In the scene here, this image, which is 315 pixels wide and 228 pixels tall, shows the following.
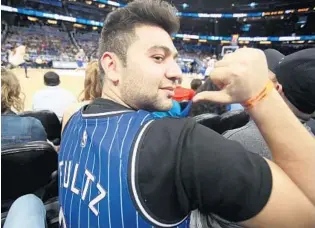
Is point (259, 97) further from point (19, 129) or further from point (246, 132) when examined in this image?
point (19, 129)

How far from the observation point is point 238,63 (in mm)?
647

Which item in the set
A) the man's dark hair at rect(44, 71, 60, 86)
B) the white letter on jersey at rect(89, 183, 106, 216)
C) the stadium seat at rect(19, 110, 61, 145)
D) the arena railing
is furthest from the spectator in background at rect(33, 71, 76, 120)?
the arena railing

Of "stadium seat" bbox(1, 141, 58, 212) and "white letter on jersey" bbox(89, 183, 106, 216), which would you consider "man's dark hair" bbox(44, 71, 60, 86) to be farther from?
"white letter on jersey" bbox(89, 183, 106, 216)

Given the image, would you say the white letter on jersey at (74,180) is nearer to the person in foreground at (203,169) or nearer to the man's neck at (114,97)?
the person in foreground at (203,169)

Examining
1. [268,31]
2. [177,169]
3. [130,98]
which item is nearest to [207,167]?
[177,169]

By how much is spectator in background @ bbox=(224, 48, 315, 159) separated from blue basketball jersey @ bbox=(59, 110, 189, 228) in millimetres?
567

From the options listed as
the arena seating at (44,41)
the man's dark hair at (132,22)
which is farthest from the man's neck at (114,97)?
the arena seating at (44,41)

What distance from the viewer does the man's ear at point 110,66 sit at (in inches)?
38.5

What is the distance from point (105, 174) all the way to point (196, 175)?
243 millimetres

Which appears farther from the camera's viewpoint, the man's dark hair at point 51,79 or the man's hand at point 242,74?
the man's dark hair at point 51,79

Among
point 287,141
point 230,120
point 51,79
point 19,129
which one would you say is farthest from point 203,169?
point 51,79

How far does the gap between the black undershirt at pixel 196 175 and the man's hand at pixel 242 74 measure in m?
0.12

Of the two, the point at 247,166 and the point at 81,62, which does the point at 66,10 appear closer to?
the point at 81,62

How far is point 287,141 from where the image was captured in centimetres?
63
